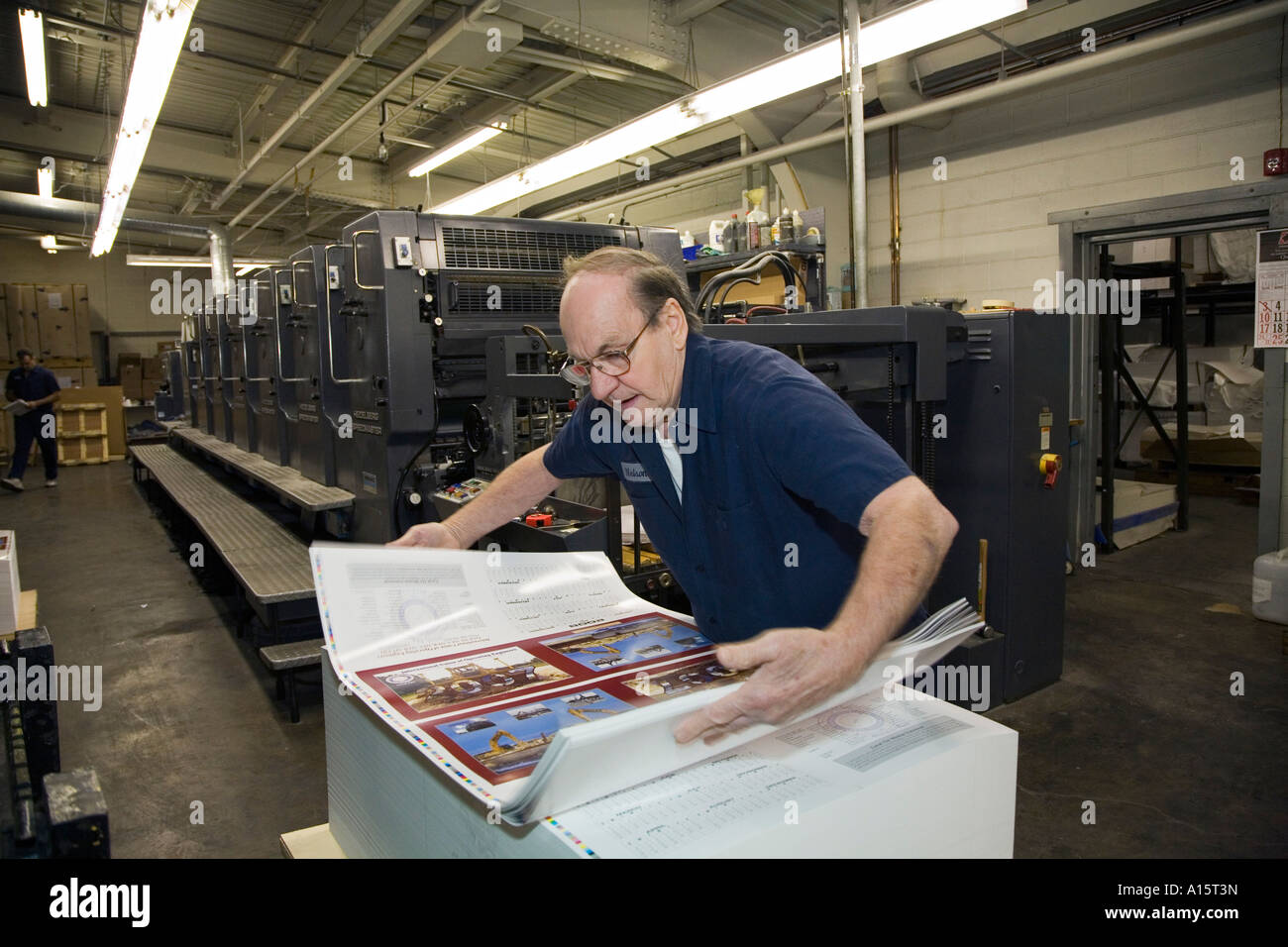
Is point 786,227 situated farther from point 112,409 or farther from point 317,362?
point 112,409

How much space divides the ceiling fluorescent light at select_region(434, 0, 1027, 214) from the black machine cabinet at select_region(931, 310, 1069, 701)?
1570 millimetres

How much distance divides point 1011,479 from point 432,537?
2703mm

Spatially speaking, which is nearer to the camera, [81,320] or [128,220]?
[128,220]

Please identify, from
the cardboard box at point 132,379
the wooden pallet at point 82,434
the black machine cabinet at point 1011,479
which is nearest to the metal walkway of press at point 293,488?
the black machine cabinet at point 1011,479

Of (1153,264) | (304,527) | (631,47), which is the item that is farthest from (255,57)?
(1153,264)

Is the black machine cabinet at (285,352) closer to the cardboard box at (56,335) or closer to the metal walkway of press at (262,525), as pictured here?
the metal walkway of press at (262,525)

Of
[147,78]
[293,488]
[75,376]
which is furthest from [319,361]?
[75,376]

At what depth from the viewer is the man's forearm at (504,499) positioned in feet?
5.29

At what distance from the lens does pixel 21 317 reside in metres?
12.9

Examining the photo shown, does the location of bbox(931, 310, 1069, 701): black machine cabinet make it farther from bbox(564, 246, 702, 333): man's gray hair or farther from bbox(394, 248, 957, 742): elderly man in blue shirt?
Result: bbox(564, 246, 702, 333): man's gray hair

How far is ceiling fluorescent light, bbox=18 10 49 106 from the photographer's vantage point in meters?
5.22

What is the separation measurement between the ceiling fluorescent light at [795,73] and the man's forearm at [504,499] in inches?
136

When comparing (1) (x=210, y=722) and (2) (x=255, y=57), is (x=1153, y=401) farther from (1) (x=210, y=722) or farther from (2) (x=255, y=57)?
(2) (x=255, y=57)

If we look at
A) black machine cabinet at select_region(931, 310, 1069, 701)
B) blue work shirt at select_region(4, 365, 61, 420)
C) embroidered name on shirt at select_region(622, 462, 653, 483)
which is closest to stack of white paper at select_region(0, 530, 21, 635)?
embroidered name on shirt at select_region(622, 462, 653, 483)
